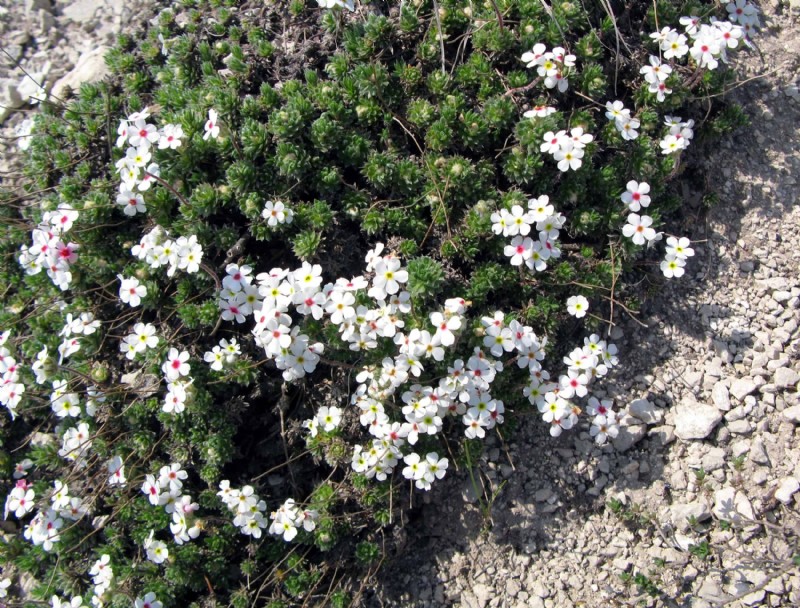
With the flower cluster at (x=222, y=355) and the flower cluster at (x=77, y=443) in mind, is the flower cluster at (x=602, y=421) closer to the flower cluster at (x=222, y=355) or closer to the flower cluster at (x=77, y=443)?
the flower cluster at (x=222, y=355)

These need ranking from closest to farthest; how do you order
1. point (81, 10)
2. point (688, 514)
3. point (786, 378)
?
1. point (688, 514)
2. point (786, 378)
3. point (81, 10)

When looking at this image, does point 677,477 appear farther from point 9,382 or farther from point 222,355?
point 9,382

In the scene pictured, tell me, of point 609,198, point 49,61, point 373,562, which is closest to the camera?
point 373,562

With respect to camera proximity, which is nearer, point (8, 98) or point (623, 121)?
point (623, 121)

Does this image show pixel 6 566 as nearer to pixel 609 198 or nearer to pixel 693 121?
pixel 609 198

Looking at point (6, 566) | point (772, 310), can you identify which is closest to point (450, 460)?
point (772, 310)

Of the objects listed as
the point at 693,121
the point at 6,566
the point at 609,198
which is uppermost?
the point at 693,121

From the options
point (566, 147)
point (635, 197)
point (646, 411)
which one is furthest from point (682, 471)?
point (566, 147)
